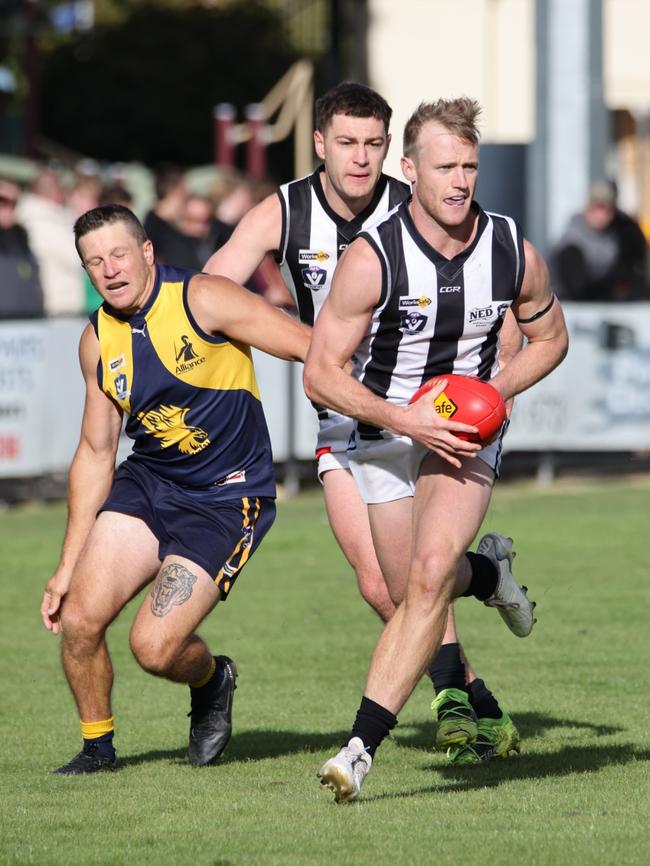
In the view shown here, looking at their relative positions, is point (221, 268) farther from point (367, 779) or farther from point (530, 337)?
point (367, 779)

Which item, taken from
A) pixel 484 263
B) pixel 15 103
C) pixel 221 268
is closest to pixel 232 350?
pixel 221 268

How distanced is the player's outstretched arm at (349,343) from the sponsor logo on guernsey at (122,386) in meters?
0.92

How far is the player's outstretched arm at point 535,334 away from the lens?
6715 mm

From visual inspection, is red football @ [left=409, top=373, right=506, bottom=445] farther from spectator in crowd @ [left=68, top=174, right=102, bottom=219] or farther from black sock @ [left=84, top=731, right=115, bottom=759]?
spectator in crowd @ [left=68, top=174, right=102, bottom=219]

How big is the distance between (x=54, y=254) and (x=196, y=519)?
32.0ft

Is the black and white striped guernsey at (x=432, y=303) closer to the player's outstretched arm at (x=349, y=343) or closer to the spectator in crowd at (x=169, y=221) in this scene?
the player's outstretched arm at (x=349, y=343)

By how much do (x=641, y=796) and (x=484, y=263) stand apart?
191 centimetres

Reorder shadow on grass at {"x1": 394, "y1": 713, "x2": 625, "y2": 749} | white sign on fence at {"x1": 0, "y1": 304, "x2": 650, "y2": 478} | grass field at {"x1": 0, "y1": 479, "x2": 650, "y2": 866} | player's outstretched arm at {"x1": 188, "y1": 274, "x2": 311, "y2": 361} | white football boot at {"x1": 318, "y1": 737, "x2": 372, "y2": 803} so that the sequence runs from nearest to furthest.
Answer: grass field at {"x1": 0, "y1": 479, "x2": 650, "y2": 866} → white football boot at {"x1": 318, "y1": 737, "x2": 372, "y2": 803} → player's outstretched arm at {"x1": 188, "y1": 274, "x2": 311, "y2": 361} → shadow on grass at {"x1": 394, "y1": 713, "x2": 625, "y2": 749} → white sign on fence at {"x1": 0, "y1": 304, "x2": 650, "y2": 478}

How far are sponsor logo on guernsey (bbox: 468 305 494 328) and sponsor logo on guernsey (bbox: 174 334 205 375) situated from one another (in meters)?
1.13

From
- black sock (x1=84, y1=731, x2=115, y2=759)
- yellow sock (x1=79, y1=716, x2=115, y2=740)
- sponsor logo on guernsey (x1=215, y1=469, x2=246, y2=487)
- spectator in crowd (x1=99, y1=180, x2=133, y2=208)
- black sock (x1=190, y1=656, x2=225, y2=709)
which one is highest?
spectator in crowd (x1=99, y1=180, x2=133, y2=208)

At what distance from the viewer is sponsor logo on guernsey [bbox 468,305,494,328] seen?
6.58 metres

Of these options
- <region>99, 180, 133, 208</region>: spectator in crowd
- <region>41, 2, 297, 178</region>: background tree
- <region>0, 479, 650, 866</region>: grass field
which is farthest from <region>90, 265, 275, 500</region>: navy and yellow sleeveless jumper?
<region>41, 2, 297, 178</region>: background tree

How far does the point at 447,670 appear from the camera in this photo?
7336 mm

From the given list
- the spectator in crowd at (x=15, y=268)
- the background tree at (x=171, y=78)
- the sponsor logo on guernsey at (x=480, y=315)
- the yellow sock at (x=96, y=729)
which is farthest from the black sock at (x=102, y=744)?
the background tree at (x=171, y=78)
